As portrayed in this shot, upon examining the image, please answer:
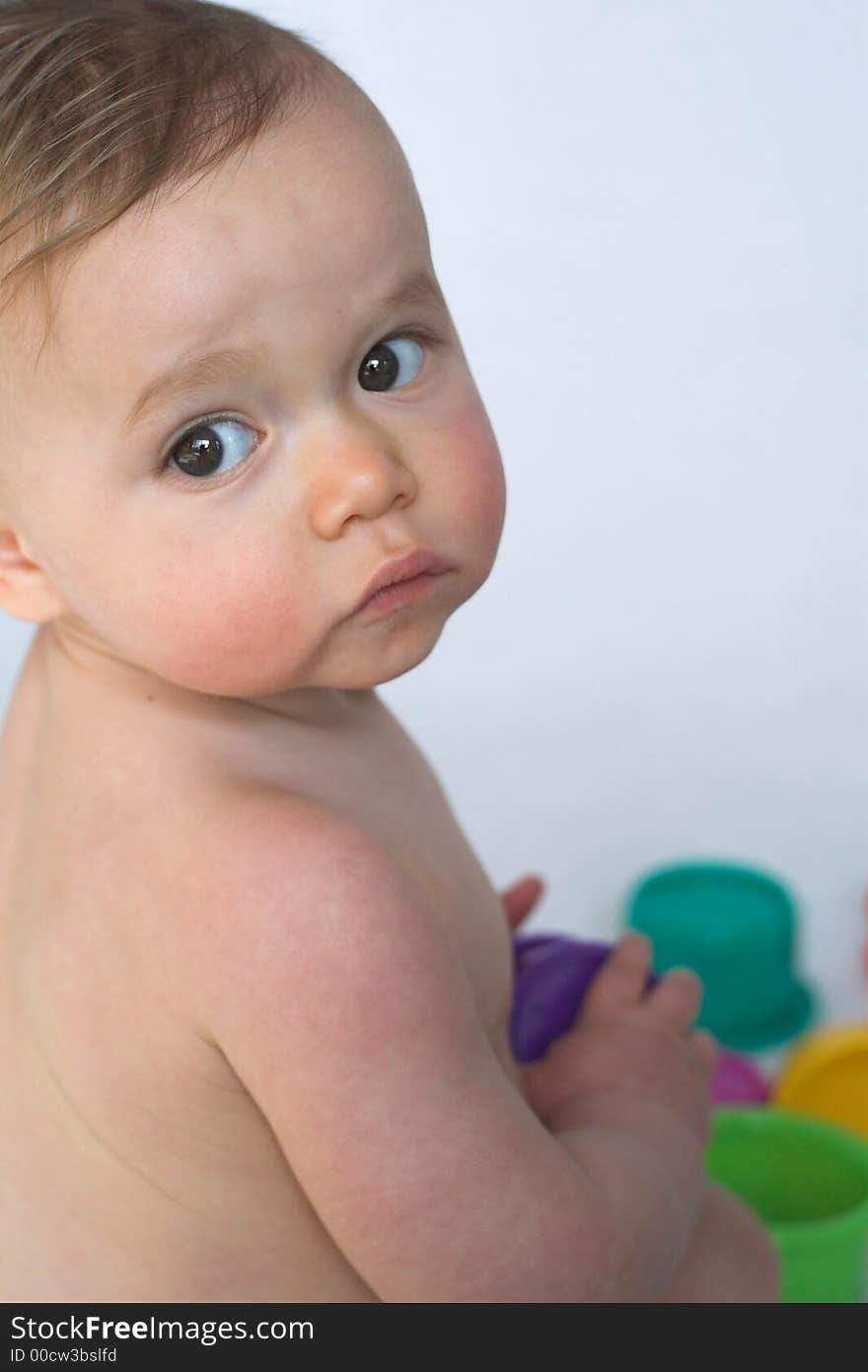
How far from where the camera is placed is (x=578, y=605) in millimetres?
2049

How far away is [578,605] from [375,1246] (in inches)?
49.7

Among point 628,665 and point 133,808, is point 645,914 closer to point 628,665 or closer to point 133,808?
point 628,665

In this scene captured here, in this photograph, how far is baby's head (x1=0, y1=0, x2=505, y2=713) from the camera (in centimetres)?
Answer: 78

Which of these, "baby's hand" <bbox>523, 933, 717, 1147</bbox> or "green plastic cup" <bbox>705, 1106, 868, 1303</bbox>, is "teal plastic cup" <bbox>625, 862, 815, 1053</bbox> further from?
"baby's hand" <bbox>523, 933, 717, 1147</bbox>

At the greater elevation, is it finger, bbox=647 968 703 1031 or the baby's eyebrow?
the baby's eyebrow

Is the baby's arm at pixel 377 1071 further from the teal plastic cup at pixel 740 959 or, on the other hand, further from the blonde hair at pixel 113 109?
the teal plastic cup at pixel 740 959

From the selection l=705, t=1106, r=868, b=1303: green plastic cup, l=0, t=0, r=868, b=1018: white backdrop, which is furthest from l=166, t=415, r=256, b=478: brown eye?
l=0, t=0, r=868, b=1018: white backdrop

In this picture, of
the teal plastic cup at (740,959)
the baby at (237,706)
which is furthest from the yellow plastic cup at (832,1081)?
the baby at (237,706)

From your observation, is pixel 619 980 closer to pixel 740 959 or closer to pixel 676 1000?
pixel 676 1000

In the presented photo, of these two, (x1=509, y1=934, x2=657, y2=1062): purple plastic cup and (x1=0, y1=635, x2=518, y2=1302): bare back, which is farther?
(x1=509, y1=934, x2=657, y2=1062): purple plastic cup

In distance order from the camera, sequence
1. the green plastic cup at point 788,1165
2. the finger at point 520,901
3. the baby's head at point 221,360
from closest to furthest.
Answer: the baby's head at point 221,360
the finger at point 520,901
the green plastic cup at point 788,1165

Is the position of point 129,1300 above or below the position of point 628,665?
below

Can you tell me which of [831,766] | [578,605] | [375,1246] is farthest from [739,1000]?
[375,1246]

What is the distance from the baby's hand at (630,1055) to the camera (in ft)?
3.38
